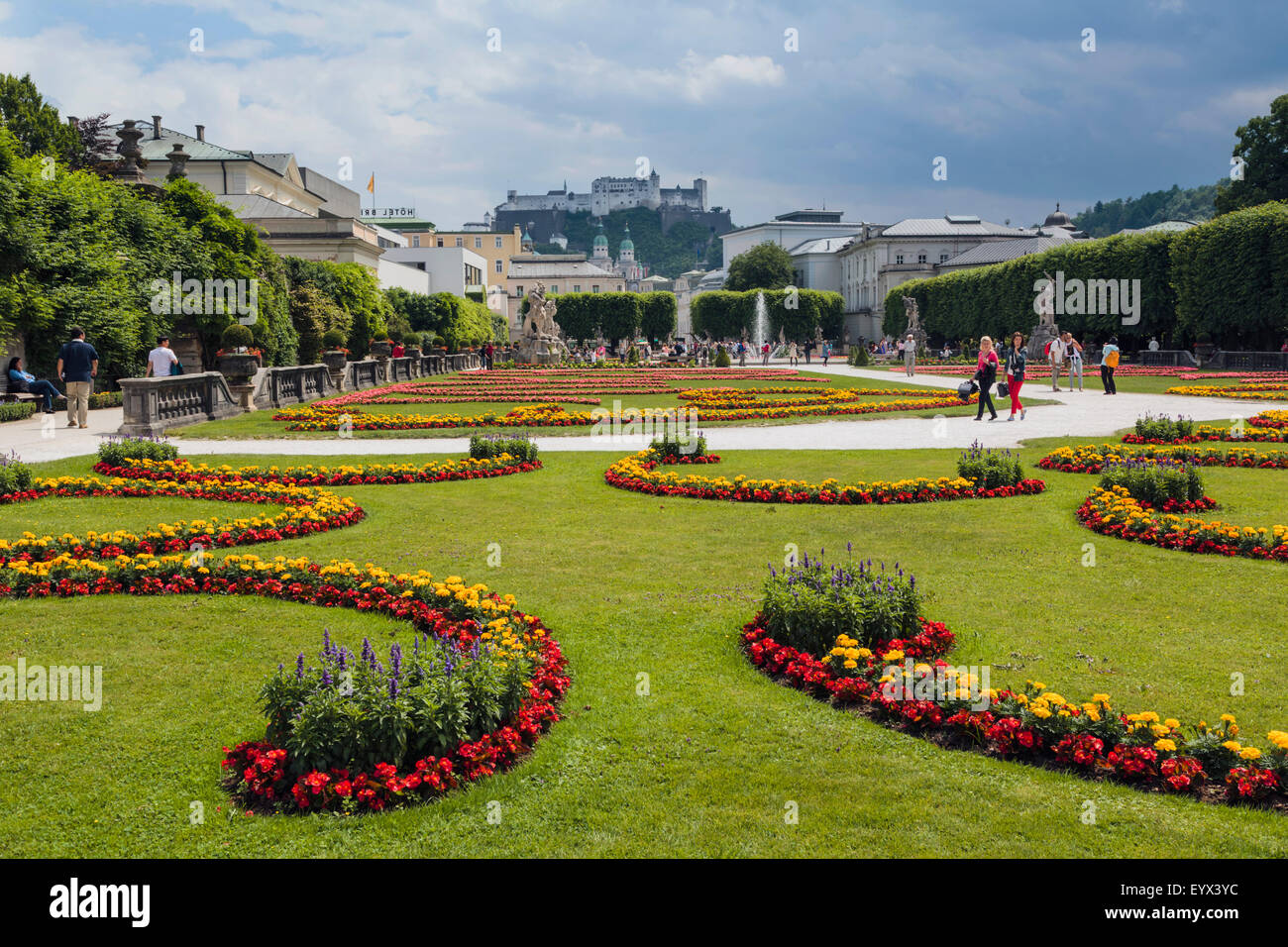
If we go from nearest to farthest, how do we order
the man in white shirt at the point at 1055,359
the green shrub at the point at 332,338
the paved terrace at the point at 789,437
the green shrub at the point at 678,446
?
the green shrub at the point at 678,446
the paved terrace at the point at 789,437
the man in white shirt at the point at 1055,359
the green shrub at the point at 332,338

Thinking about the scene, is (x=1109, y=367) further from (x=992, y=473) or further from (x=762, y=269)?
(x=762, y=269)

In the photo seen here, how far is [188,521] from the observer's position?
416 inches

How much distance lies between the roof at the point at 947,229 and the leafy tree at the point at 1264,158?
48578 mm

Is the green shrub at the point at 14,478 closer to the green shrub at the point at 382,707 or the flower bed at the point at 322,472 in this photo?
the flower bed at the point at 322,472

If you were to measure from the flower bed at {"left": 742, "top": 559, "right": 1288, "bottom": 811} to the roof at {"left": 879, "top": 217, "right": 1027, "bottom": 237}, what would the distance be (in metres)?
106

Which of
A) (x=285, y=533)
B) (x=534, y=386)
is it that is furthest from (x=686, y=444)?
(x=534, y=386)

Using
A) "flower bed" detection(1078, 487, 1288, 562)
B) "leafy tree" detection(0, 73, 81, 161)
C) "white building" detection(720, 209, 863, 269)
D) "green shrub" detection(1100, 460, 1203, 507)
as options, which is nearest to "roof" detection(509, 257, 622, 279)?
"white building" detection(720, 209, 863, 269)

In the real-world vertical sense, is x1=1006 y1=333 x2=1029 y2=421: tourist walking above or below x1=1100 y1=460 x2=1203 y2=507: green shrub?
above

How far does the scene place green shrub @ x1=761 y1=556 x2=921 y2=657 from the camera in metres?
6.06

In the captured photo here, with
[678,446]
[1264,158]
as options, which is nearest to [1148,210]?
[1264,158]

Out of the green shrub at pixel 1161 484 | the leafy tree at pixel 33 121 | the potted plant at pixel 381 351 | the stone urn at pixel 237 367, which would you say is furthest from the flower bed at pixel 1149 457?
the leafy tree at pixel 33 121

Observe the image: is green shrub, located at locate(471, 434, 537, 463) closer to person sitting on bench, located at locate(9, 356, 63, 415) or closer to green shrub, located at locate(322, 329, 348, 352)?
person sitting on bench, located at locate(9, 356, 63, 415)

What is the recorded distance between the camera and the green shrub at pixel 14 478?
38.2 ft

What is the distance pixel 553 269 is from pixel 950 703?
134211mm
